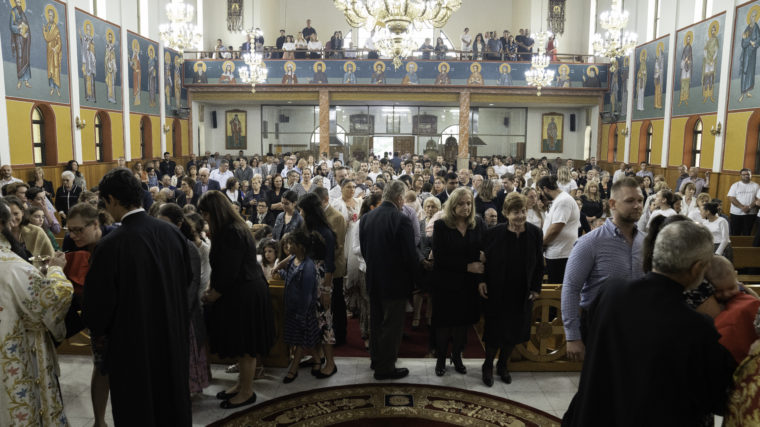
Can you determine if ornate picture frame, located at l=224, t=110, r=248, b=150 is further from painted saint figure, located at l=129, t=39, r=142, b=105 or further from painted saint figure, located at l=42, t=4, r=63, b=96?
painted saint figure, located at l=42, t=4, r=63, b=96

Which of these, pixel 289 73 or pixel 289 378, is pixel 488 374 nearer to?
pixel 289 378

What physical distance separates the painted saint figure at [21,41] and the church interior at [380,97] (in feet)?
0.14

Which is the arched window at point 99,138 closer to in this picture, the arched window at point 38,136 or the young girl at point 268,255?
the arched window at point 38,136

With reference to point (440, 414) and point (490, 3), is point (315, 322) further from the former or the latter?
point (490, 3)

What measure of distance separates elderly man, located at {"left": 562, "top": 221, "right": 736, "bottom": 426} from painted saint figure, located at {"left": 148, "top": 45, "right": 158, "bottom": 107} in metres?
18.9

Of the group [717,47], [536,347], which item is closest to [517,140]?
[717,47]

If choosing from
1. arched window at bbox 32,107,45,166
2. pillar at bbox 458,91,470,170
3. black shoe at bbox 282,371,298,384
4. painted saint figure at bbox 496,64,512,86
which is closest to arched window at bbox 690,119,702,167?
painted saint figure at bbox 496,64,512,86

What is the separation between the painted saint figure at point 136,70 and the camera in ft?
56.2

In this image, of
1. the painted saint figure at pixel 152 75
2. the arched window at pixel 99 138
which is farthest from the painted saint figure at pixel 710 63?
the arched window at pixel 99 138

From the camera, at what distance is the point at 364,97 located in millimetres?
21188

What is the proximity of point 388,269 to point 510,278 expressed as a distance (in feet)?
3.33

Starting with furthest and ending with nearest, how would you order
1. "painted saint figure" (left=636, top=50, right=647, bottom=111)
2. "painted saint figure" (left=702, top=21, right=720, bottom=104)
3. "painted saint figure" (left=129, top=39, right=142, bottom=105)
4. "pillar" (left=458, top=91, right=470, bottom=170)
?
1. "pillar" (left=458, top=91, right=470, bottom=170)
2. "painted saint figure" (left=636, top=50, right=647, bottom=111)
3. "painted saint figure" (left=129, top=39, right=142, bottom=105)
4. "painted saint figure" (left=702, top=21, right=720, bottom=104)

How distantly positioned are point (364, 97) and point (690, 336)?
65.1 feet

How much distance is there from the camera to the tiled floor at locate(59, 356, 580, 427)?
4.18 meters
